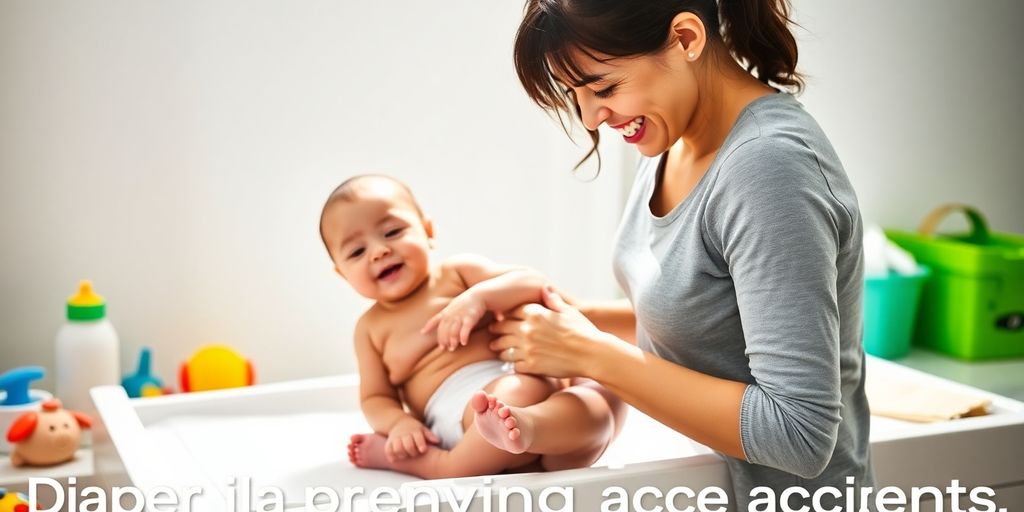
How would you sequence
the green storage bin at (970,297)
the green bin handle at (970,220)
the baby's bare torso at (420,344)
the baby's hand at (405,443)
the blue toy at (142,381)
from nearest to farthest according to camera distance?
the baby's hand at (405,443)
the baby's bare torso at (420,344)
the blue toy at (142,381)
the green storage bin at (970,297)
the green bin handle at (970,220)

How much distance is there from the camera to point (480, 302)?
1.27 metres

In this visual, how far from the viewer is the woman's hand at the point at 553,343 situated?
1.12 metres

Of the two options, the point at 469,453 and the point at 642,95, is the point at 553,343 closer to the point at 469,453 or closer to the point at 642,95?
the point at 469,453

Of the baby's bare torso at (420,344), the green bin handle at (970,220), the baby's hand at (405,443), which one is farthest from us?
the green bin handle at (970,220)

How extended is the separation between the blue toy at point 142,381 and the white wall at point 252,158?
11 cm

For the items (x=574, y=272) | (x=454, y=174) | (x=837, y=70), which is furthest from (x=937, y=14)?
(x=454, y=174)

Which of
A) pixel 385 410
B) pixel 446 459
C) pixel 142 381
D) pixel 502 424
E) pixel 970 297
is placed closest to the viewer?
pixel 502 424

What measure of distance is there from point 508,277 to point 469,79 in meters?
0.83

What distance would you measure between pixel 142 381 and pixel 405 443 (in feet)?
2.45

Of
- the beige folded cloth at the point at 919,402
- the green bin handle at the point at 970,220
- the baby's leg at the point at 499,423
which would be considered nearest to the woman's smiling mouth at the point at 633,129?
the baby's leg at the point at 499,423

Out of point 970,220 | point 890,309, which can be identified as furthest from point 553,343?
point 970,220

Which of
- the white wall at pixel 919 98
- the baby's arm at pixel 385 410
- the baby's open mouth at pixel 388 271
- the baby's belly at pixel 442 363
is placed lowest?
the baby's arm at pixel 385 410

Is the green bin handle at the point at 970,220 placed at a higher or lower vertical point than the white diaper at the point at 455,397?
higher

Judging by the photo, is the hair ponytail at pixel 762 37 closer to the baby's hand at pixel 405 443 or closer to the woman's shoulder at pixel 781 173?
the woman's shoulder at pixel 781 173
